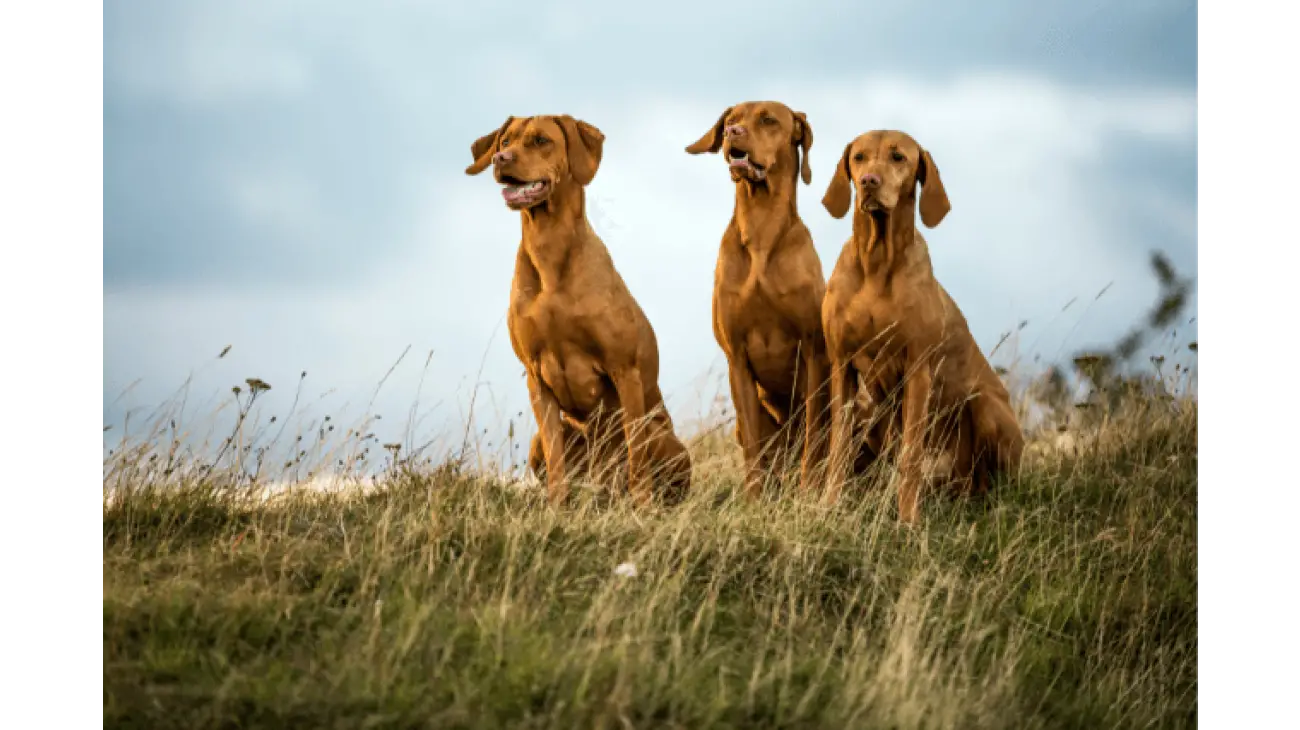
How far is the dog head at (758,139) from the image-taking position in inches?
266

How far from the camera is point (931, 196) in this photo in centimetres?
662

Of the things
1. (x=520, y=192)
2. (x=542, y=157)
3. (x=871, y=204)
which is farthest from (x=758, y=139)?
(x=520, y=192)

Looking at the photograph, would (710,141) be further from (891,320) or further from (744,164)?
(891,320)

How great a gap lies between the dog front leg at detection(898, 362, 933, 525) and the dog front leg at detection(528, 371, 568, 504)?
1.62 m

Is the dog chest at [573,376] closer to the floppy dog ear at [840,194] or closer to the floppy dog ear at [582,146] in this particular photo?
the floppy dog ear at [582,146]

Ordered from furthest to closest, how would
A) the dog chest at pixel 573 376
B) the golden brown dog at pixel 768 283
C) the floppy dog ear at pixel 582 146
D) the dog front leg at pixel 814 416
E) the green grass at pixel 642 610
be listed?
the dog front leg at pixel 814 416, the golden brown dog at pixel 768 283, the dog chest at pixel 573 376, the floppy dog ear at pixel 582 146, the green grass at pixel 642 610

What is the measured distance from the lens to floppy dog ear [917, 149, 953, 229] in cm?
661

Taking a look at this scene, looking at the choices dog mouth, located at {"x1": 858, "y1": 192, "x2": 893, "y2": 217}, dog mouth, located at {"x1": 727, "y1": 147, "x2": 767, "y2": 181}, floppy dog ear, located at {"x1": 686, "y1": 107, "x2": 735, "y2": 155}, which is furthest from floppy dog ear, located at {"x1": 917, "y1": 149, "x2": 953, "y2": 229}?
floppy dog ear, located at {"x1": 686, "y1": 107, "x2": 735, "y2": 155}

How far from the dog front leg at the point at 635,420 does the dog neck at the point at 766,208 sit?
906mm

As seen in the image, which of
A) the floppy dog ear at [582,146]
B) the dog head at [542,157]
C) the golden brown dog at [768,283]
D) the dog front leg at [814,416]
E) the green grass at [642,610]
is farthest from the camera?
the dog front leg at [814,416]

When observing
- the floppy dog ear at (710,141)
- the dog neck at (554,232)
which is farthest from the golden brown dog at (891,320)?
the dog neck at (554,232)
